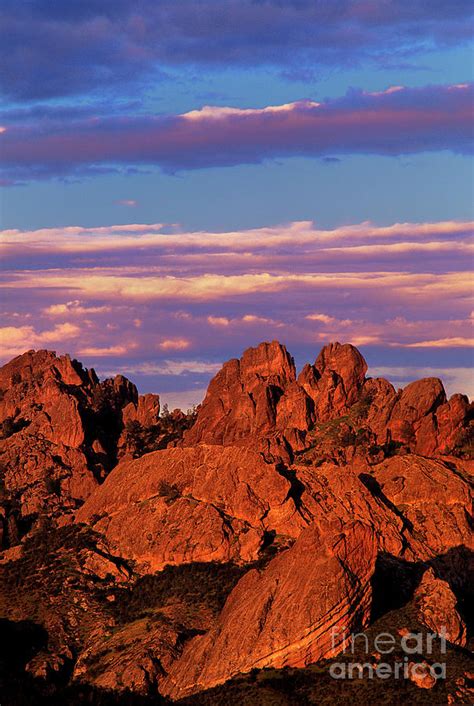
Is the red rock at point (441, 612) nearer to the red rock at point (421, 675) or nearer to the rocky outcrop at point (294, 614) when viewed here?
the rocky outcrop at point (294, 614)

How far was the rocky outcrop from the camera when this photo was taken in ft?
499

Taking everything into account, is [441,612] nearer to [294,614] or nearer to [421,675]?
[421,675]

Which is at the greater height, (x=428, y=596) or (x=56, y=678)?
(x=428, y=596)

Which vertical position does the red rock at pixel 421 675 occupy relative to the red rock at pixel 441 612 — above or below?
below

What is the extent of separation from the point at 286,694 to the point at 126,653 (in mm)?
29253

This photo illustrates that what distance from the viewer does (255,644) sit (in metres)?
153

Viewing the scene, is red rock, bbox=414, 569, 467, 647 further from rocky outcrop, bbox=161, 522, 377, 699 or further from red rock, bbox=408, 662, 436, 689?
red rock, bbox=408, 662, 436, 689

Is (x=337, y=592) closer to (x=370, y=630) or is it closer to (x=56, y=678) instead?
(x=370, y=630)

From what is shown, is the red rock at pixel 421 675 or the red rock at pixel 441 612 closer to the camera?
the red rock at pixel 421 675

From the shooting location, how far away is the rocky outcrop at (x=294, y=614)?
152 meters

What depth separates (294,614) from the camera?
502ft

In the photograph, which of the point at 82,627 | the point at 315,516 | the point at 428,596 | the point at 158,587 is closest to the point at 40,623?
the point at 82,627

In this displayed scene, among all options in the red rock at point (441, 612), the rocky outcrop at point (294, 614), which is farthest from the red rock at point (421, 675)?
the red rock at point (441, 612)

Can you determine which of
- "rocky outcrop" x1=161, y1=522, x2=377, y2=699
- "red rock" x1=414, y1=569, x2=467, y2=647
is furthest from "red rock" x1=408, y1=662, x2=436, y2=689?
"red rock" x1=414, y1=569, x2=467, y2=647
